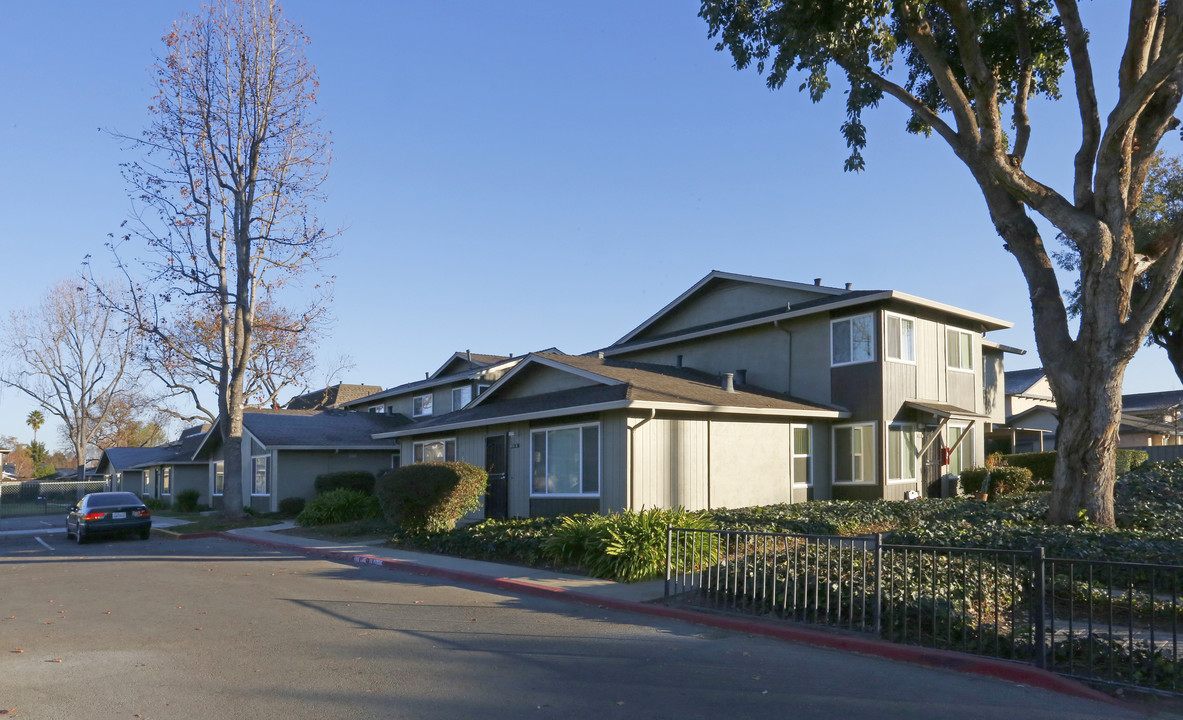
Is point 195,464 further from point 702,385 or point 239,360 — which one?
point 702,385

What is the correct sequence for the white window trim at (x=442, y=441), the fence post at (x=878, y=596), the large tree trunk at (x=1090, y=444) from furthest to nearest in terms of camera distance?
the white window trim at (x=442, y=441), the large tree trunk at (x=1090, y=444), the fence post at (x=878, y=596)

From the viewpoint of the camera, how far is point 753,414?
2080 cm

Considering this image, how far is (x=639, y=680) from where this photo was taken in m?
7.52

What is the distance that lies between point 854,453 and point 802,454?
137 cm

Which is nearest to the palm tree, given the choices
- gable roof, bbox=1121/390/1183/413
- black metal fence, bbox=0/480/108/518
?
black metal fence, bbox=0/480/108/518

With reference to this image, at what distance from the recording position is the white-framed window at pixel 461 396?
34.6m

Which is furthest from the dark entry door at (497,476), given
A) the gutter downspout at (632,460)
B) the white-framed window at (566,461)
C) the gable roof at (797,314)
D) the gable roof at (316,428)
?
the gable roof at (316,428)

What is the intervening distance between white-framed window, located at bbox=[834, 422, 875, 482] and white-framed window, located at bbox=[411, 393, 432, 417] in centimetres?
1926

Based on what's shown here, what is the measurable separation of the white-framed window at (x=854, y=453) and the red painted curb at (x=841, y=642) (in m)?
12.0

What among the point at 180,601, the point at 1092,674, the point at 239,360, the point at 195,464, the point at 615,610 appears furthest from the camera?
the point at 195,464

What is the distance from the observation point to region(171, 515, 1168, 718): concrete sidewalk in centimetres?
764

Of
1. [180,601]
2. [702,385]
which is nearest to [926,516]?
[702,385]

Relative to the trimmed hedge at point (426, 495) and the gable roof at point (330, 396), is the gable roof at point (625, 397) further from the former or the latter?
the gable roof at point (330, 396)

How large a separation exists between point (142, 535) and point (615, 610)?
18303 millimetres
